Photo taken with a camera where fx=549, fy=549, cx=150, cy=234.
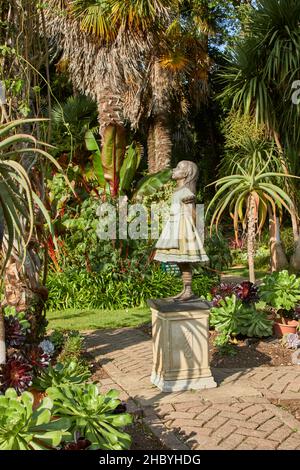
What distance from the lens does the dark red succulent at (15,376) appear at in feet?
12.1

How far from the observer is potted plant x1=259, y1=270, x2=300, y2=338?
23.3 ft

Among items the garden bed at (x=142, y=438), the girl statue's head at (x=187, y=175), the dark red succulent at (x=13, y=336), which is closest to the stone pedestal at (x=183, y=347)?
the garden bed at (x=142, y=438)

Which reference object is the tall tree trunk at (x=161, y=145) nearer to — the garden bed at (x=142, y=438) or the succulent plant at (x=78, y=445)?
the garden bed at (x=142, y=438)

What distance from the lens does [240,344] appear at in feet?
22.6

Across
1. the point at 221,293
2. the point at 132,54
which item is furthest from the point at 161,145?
the point at 221,293

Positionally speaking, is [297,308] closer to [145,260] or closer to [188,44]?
[145,260]

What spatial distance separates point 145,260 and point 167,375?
17.5 feet

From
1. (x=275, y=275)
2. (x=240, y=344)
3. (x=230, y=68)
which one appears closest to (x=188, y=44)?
(x=230, y=68)

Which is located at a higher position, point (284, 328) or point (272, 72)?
point (272, 72)

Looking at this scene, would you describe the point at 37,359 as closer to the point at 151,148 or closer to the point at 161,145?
the point at 161,145

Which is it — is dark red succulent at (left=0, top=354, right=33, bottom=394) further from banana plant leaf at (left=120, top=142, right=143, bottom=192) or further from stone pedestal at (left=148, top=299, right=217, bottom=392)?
banana plant leaf at (left=120, top=142, right=143, bottom=192)

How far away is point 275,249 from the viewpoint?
12.5 metres

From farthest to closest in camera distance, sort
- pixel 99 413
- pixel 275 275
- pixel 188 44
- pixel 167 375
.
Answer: pixel 188 44 → pixel 275 275 → pixel 167 375 → pixel 99 413

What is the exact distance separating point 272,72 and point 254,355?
6690 mm
